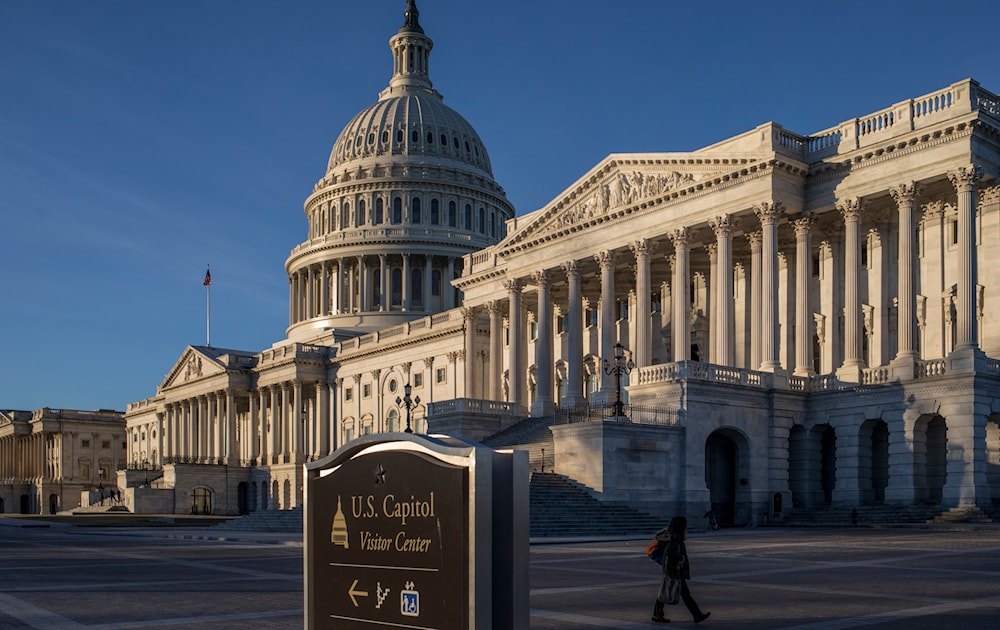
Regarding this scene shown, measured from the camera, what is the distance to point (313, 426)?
11225cm

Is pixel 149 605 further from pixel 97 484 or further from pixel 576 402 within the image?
pixel 97 484

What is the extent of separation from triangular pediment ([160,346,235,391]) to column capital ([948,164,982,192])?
8694 centimetres

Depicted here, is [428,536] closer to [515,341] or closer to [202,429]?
[515,341]

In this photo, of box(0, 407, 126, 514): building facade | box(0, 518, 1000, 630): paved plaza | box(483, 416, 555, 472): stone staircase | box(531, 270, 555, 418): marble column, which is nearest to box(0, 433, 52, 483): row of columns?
box(0, 407, 126, 514): building facade

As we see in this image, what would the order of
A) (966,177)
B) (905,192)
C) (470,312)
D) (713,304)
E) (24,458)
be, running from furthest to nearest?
(24,458) → (470,312) → (713,304) → (905,192) → (966,177)

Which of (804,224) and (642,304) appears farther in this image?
(642,304)

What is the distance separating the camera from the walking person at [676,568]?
15773mm

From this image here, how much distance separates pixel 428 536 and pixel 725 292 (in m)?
51.5

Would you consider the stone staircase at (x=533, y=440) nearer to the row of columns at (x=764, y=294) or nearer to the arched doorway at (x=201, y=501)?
the row of columns at (x=764, y=294)

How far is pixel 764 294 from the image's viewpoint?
54.8 metres

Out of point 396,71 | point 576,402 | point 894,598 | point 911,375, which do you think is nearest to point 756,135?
point 911,375

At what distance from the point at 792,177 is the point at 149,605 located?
4337 centimetres

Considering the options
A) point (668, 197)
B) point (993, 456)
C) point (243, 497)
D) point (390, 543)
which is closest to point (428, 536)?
point (390, 543)

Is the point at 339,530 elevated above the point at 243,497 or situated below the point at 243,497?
above
